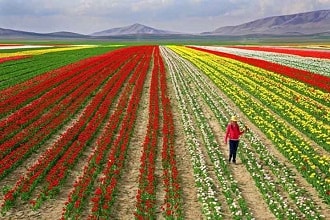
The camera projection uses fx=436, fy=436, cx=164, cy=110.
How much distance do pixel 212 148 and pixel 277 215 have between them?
6.01m

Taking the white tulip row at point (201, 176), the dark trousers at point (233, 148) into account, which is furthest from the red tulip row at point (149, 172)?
the dark trousers at point (233, 148)

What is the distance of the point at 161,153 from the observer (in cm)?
1639

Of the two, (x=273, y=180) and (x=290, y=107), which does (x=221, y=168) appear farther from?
(x=290, y=107)

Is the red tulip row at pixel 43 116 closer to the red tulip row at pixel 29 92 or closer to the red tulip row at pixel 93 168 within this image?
the red tulip row at pixel 29 92

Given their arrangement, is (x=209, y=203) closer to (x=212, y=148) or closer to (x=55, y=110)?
(x=212, y=148)

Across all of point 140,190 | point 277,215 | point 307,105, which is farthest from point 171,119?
point 277,215

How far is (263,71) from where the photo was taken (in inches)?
1581

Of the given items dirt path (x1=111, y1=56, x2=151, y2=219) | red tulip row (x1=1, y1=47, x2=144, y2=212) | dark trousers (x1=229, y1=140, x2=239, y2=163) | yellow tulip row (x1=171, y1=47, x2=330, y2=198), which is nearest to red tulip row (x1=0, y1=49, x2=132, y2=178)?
red tulip row (x1=1, y1=47, x2=144, y2=212)

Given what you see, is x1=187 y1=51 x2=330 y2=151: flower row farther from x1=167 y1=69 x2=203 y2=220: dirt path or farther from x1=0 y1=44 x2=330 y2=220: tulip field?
x1=167 y1=69 x2=203 y2=220: dirt path

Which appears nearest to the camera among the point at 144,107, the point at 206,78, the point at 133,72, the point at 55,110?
the point at 55,110

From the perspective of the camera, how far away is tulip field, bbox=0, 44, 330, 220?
465 inches

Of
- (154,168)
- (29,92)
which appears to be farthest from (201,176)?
(29,92)

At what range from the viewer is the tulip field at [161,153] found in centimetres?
1182

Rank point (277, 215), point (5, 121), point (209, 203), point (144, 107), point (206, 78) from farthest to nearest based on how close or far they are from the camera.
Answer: point (206, 78) < point (144, 107) < point (5, 121) < point (209, 203) < point (277, 215)
